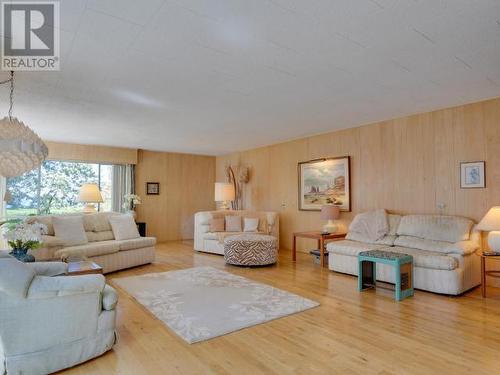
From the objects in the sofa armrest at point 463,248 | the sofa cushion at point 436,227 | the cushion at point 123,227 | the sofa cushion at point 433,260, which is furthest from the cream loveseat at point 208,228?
the sofa armrest at point 463,248

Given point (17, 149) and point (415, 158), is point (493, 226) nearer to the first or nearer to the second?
point (415, 158)

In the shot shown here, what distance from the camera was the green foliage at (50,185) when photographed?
6.60 m

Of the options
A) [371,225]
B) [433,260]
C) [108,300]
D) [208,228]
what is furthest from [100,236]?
[433,260]

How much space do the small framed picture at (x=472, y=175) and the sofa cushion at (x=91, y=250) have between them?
17.7 ft

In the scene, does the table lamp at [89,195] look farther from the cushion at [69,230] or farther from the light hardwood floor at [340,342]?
the light hardwood floor at [340,342]

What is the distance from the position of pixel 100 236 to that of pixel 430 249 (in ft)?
17.3

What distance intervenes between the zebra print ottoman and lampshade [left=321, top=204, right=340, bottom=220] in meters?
1.13

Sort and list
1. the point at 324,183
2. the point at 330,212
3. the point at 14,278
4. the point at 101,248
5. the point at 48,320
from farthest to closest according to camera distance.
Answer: the point at 324,183
the point at 330,212
the point at 101,248
the point at 48,320
the point at 14,278

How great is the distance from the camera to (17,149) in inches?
112

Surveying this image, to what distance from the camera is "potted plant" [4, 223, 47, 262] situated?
2.92 m

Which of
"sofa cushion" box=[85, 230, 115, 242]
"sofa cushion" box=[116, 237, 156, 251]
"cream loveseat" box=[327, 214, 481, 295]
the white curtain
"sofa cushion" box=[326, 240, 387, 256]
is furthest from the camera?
the white curtain

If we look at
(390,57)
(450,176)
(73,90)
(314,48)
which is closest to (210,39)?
(314,48)

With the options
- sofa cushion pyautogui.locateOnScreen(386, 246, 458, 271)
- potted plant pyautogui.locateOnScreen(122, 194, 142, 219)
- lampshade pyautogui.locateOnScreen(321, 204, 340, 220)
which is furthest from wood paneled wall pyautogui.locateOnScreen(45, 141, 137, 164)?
sofa cushion pyautogui.locateOnScreen(386, 246, 458, 271)

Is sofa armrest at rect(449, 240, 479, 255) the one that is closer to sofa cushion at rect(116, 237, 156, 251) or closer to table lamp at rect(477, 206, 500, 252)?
table lamp at rect(477, 206, 500, 252)
